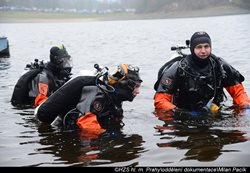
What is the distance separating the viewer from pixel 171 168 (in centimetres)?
466

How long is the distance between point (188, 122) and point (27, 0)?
12694cm

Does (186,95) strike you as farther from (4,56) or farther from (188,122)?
(4,56)

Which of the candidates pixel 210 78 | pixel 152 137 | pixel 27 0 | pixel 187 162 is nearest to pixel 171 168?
pixel 187 162

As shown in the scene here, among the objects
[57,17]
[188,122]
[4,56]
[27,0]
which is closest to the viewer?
[188,122]

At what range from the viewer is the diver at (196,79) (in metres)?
7.10

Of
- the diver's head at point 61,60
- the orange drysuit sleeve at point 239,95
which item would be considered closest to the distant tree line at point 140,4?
the orange drysuit sleeve at point 239,95

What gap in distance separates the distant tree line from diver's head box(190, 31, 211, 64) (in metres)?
86.3

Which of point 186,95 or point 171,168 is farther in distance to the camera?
point 186,95

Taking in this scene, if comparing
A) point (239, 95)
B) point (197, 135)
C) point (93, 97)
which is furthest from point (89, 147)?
point (239, 95)

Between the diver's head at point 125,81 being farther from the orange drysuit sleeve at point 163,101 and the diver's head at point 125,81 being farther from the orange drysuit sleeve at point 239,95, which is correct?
the orange drysuit sleeve at point 239,95

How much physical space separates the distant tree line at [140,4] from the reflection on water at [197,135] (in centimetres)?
8665

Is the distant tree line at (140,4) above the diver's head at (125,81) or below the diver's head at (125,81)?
above

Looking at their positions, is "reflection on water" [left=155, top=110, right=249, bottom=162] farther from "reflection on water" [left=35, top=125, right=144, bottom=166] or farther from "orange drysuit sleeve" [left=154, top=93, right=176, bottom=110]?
"reflection on water" [left=35, top=125, right=144, bottom=166]

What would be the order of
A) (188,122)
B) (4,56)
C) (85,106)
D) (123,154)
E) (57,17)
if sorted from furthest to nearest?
1. (57,17)
2. (4,56)
3. (188,122)
4. (85,106)
5. (123,154)
